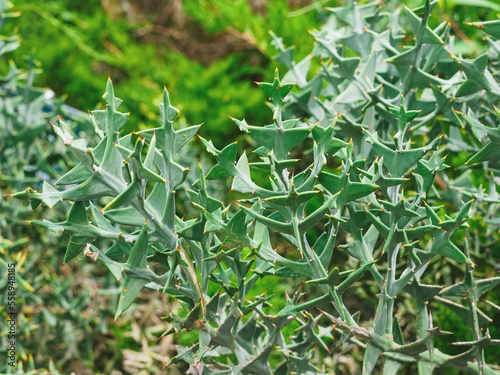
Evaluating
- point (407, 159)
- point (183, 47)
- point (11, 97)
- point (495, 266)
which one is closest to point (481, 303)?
point (495, 266)

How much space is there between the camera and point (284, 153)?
1.03 ft

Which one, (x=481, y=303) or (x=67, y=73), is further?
(x=67, y=73)

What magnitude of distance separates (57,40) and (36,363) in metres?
0.92

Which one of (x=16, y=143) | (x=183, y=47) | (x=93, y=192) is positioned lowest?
(x=183, y=47)

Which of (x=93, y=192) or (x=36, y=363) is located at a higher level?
(x=93, y=192)

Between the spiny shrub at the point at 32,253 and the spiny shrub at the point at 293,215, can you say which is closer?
the spiny shrub at the point at 293,215

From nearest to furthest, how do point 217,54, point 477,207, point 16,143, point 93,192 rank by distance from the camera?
point 93,192 → point 477,207 → point 16,143 → point 217,54

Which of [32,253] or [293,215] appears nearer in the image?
[293,215]

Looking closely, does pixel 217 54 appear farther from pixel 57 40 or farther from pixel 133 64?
pixel 57 40

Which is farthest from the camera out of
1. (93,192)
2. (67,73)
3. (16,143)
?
(67,73)

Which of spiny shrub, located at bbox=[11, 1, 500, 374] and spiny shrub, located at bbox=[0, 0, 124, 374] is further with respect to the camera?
spiny shrub, located at bbox=[0, 0, 124, 374]

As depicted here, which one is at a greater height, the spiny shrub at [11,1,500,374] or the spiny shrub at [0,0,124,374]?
the spiny shrub at [11,1,500,374]

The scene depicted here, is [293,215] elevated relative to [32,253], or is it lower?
elevated

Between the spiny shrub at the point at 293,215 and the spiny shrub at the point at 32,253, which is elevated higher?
the spiny shrub at the point at 293,215
